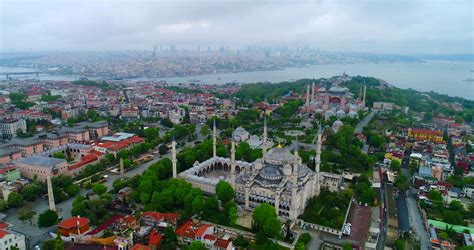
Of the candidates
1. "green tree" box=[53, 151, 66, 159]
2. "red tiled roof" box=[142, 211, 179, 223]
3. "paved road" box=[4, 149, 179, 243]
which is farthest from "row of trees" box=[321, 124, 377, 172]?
"green tree" box=[53, 151, 66, 159]

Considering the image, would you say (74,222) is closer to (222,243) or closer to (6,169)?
(222,243)

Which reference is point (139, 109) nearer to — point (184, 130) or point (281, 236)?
point (184, 130)

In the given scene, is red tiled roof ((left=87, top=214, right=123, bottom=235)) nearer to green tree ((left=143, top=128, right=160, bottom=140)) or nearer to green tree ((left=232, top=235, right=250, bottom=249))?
green tree ((left=232, top=235, right=250, bottom=249))

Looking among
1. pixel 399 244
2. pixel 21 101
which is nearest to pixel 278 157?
pixel 399 244

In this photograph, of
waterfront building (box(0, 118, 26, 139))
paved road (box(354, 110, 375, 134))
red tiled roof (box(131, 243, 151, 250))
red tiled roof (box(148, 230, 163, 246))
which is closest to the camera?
red tiled roof (box(131, 243, 151, 250))

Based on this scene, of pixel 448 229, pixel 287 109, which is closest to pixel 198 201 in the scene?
pixel 448 229

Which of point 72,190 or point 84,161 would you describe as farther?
point 84,161
